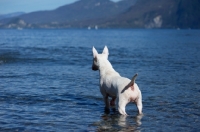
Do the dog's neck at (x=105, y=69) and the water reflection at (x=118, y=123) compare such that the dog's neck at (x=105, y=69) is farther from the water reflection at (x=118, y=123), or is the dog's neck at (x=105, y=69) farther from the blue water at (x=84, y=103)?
the water reflection at (x=118, y=123)

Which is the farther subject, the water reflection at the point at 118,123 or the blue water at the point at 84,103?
the blue water at the point at 84,103

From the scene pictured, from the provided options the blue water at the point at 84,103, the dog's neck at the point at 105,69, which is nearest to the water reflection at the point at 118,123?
the blue water at the point at 84,103

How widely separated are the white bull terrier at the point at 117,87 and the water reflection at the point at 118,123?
258mm

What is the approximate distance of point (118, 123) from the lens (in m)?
11.5

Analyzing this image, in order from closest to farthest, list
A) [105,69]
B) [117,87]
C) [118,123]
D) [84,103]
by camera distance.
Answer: [118,123] → [117,87] → [105,69] → [84,103]

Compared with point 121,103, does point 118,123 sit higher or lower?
lower

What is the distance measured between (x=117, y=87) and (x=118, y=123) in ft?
3.37

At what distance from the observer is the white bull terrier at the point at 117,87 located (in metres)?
11.5

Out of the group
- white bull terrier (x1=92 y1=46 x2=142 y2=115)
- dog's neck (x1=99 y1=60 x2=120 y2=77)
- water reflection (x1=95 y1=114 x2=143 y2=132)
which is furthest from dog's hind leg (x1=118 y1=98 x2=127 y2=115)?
dog's neck (x1=99 y1=60 x2=120 y2=77)

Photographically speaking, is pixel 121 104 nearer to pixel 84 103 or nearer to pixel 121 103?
pixel 121 103

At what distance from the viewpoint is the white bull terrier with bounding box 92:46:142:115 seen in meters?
11.5

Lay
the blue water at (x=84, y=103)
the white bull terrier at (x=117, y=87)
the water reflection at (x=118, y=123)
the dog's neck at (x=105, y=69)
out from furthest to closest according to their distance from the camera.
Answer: the dog's neck at (x=105, y=69)
the white bull terrier at (x=117, y=87)
the blue water at (x=84, y=103)
the water reflection at (x=118, y=123)

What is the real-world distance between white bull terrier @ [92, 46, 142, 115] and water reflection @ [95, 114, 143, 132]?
0.26 metres

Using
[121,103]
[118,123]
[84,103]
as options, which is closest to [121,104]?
[121,103]
